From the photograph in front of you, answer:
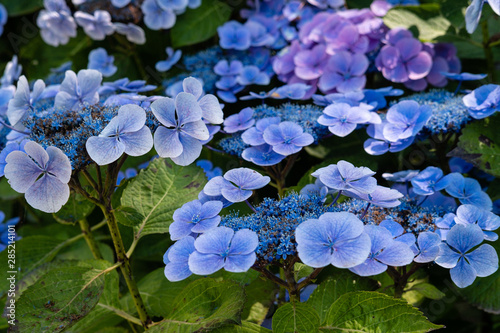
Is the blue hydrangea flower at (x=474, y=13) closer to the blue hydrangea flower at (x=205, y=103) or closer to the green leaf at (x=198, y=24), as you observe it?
the blue hydrangea flower at (x=205, y=103)

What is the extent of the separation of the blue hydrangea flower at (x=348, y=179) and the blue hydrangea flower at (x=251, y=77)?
0.58 m

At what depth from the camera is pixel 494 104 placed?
0.97 meters

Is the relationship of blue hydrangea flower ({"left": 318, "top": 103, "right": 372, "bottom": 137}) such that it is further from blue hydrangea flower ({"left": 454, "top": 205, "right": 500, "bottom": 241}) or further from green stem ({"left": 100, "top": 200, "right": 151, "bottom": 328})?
green stem ({"left": 100, "top": 200, "right": 151, "bottom": 328})

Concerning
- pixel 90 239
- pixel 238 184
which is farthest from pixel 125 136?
pixel 90 239

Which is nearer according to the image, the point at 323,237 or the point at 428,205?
the point at 323,237

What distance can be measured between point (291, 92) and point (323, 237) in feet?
1.93

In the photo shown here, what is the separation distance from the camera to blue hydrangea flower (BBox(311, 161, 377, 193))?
2.35 ft

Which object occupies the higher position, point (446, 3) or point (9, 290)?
point (446, 3)

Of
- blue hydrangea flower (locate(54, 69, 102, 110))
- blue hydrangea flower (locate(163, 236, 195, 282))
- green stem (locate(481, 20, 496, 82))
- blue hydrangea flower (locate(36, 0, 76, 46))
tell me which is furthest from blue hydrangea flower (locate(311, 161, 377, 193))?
blue hydrangea flower (locate(36, 0, 76, 46))

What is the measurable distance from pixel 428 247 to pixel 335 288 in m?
0.21

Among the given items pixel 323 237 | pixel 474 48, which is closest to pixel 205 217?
pixel 323 237

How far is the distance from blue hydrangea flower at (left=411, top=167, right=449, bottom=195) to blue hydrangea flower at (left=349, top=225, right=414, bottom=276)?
230mm

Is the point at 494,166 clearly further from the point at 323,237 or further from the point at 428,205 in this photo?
the point at 323,237

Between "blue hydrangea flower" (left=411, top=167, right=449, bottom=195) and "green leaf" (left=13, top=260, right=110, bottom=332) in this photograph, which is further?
Result: "blue hydrangea flower" (left=411, top=167, right=449, bottom=195)
